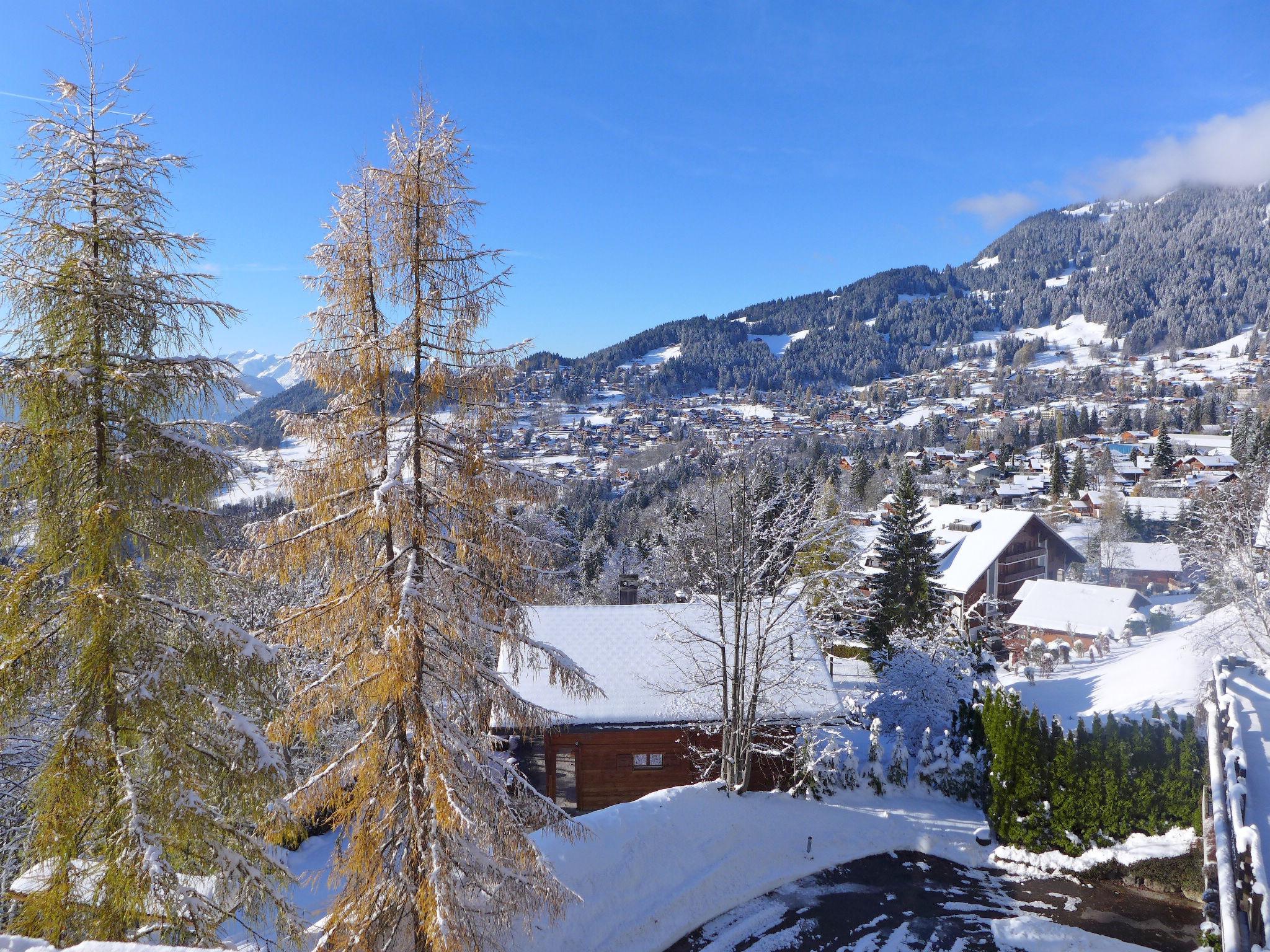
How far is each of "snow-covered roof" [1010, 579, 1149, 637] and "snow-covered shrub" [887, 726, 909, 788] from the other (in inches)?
944

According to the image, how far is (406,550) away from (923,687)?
673 inches

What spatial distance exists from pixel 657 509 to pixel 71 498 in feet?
228

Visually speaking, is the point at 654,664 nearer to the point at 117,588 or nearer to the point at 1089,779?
the point at 1089,779

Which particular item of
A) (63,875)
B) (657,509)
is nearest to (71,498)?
(63,875)

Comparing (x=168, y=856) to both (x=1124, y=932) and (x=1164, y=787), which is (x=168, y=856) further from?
(x=1164, y=787)

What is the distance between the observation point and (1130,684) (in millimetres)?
17547

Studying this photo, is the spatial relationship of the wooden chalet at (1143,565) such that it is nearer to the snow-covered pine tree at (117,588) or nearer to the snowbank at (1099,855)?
the snowbank at (1099,855)

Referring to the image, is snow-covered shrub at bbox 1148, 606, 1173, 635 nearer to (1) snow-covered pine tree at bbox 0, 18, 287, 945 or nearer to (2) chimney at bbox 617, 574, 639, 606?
(2) chimney at bbox 617, 574, 639, 606

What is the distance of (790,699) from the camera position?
1666 cm

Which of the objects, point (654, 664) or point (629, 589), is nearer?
point (654, 664)

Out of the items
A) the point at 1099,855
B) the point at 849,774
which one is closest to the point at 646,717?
the point at 849,774

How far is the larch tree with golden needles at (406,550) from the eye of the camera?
247 inches

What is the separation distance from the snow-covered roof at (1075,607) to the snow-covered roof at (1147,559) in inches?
717

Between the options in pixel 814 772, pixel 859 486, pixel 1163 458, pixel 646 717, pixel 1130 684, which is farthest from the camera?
pixel 1163 458
